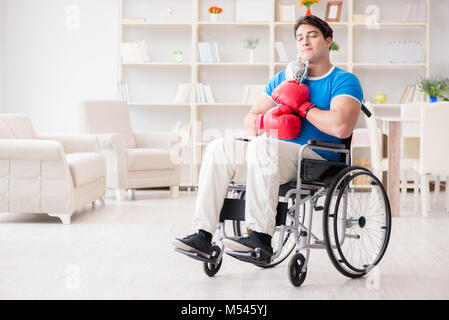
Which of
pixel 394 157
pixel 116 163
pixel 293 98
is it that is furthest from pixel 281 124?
pixel 116 163

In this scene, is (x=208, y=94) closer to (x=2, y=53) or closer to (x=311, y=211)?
(x=2, y=53)

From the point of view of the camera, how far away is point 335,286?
2.32 m

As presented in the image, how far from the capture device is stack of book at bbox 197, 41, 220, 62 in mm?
6172

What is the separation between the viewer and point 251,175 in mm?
2197

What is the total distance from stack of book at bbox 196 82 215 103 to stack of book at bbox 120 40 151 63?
596 mm

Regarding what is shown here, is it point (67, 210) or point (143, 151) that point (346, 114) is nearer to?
point (67, 210)

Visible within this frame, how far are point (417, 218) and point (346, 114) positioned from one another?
2.20 metres

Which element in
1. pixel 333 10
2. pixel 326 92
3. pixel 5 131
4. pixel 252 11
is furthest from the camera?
pixel 252 11

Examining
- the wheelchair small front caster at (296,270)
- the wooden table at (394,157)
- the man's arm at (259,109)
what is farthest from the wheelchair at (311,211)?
the wooden table at (394,157)

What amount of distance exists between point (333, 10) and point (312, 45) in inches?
155

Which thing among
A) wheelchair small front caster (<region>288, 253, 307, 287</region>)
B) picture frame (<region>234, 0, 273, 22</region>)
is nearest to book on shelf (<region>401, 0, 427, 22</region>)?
picture frame (<region>234, 0, 273, 22</region>)

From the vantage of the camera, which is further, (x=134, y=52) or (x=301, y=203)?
(x=134, y=52)

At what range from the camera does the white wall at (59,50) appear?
6.45 metres
